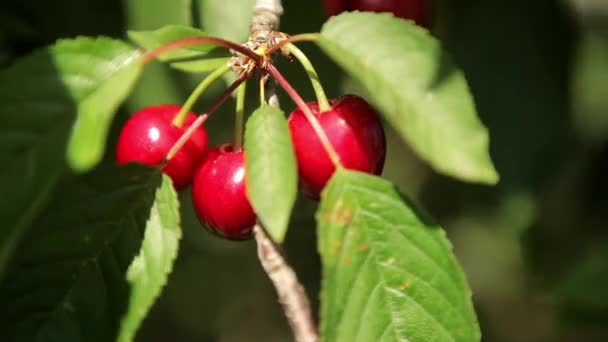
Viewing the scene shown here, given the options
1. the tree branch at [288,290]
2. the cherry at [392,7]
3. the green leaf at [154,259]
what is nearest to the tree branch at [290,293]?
the tree branch at [288,290]

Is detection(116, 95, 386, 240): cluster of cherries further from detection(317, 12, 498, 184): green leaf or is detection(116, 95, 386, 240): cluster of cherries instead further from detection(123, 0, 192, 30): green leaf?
detection(123, 0, 192, 30): green leaf

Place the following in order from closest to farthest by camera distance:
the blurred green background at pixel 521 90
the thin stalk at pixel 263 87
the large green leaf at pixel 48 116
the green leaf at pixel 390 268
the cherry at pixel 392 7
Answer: the large green leaf at pixel 48 116 → the green leaf at pixel 390 268 → the thin stalk at pixel 263 87 → the cherry at pixel 392 7 → the blurred green background at pixel 521 90

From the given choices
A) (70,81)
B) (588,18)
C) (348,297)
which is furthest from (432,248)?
(588,18)

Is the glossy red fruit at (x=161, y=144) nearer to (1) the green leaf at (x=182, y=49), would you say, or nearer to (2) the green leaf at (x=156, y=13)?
(1) the green leaf at (x=182, y=49)

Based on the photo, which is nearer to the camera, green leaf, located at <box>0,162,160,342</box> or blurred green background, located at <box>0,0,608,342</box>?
green leaf, located at <box>0,162,160,342</box>

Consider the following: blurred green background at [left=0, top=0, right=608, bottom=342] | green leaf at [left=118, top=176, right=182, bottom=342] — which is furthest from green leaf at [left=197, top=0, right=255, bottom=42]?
green leaf at [left=118, top=176, right=182, bottom=342]
